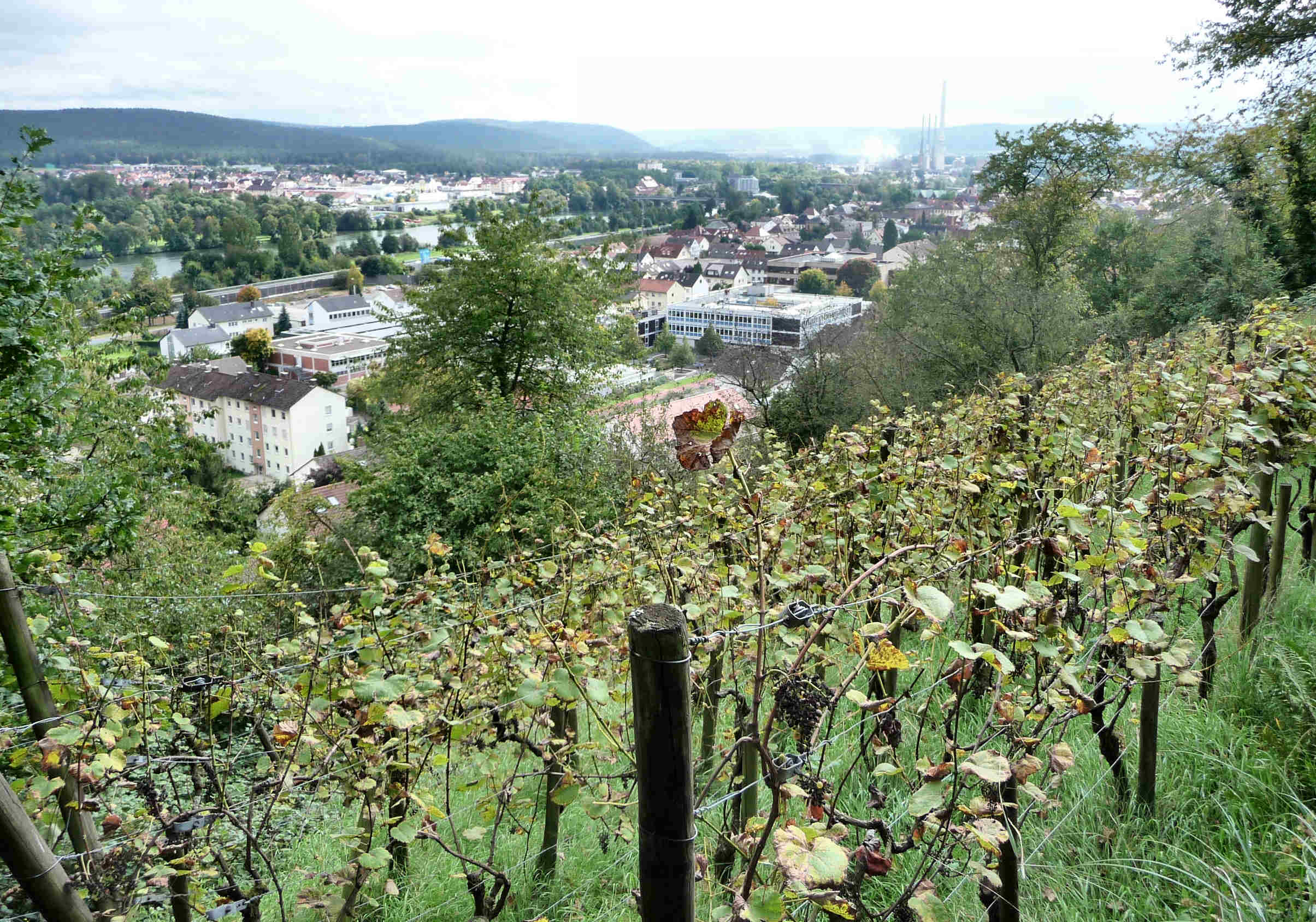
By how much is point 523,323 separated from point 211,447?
428 centimetres

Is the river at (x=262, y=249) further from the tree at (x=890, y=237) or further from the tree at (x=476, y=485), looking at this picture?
the tree at (x=476, y=485)

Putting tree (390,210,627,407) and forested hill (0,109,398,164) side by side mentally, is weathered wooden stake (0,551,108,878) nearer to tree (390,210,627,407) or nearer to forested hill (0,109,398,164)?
tree (390,210,627,407)

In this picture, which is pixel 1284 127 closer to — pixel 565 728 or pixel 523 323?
pixel 523 323

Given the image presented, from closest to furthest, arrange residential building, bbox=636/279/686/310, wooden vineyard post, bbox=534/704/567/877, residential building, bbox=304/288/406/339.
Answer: wooden vineyard post, bbox=534/704/567/877
residential building, bbox=636/279/686/310
residential building, bbox=304/288/406/339

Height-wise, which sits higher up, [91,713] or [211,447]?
[91,713]

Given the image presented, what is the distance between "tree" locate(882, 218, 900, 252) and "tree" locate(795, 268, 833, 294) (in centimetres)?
1596

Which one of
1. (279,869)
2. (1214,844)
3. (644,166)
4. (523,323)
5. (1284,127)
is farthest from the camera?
(644,166)

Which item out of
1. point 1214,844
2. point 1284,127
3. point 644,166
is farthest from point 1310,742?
point 644,166

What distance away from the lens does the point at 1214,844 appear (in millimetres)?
1771

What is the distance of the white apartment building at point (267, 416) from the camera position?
112ft

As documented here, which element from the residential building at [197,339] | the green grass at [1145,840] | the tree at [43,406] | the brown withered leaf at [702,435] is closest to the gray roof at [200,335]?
the residential building at [197,339]

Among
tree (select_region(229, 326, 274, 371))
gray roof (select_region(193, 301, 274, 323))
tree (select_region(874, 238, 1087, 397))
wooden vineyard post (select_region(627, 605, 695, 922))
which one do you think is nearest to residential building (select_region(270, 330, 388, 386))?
tree (select_region(229, 326, 274, 371))

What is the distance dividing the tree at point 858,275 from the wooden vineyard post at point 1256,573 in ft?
168

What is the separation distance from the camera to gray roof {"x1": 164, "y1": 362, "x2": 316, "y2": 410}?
33969 mm
